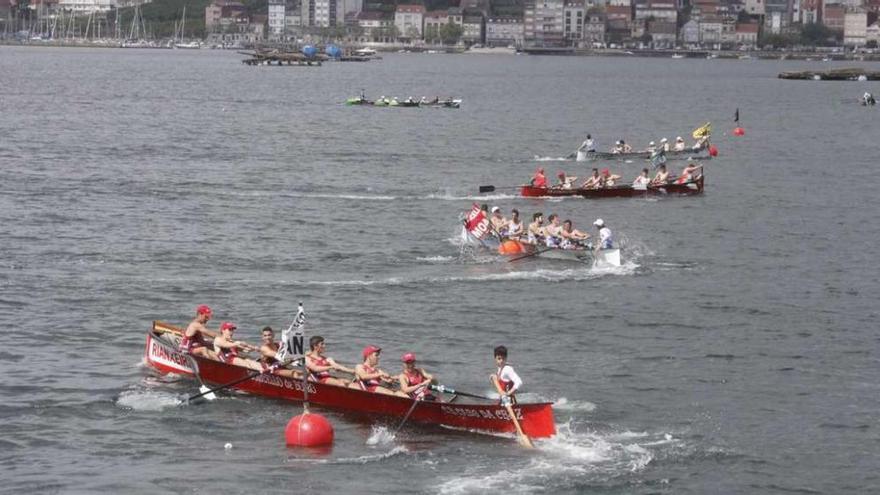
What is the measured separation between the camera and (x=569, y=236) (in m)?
55.2

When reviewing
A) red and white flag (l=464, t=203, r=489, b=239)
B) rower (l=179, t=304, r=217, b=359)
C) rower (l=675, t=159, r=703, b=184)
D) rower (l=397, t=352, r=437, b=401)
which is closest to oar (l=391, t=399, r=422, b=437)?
rower (l=397, t=352, r=437, b=401)

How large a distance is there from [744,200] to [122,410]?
152ft

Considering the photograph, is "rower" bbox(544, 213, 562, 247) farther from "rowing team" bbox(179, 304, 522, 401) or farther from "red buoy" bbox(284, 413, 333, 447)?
"red buoy" bbox(284, 413, 333, 447)

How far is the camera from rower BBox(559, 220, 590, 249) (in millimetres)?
55031

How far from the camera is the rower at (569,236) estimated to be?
5503 centimetres

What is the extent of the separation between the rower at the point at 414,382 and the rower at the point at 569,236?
2000 cm

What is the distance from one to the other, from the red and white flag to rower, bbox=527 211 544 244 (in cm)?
172

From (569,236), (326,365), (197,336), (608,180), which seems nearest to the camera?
(326,365)

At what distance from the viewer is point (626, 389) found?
130 ft

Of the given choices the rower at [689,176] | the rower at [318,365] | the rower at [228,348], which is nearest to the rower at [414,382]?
the rower at [318,365]

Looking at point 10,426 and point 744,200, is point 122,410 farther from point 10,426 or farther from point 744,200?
point 744,200

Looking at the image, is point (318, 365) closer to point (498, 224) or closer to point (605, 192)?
point (498, 224)

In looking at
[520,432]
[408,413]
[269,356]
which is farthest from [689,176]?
[520,432]

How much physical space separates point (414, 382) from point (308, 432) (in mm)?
2952
